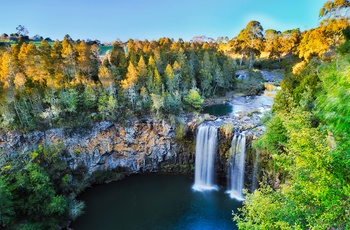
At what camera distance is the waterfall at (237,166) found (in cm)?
3058

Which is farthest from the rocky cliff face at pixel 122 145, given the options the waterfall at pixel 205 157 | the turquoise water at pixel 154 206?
the turquoise water at pixel 154 206

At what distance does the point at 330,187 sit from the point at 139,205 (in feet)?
83.0

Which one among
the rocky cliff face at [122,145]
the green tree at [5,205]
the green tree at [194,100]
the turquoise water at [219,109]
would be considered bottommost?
the green tree at [5,205]

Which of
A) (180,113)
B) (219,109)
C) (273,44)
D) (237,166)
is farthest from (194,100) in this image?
(273,44)

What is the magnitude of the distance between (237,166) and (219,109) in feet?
56.2

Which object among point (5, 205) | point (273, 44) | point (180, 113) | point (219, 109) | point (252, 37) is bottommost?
point (5, 205)

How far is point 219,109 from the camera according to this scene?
152 ft

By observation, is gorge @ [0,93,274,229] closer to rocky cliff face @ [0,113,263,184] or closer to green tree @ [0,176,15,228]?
rocky cliff face @ [0,113,263,184]

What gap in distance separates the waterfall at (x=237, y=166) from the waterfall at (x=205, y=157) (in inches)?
102

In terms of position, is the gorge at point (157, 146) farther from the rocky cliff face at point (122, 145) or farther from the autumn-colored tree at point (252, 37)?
the autumn-colored tree at point (252, 37)

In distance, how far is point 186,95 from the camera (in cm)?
4316

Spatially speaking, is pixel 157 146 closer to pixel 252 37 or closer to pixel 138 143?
pixel 138 143

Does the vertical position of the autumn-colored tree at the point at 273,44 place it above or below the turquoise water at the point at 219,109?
above

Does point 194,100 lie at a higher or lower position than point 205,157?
higher
